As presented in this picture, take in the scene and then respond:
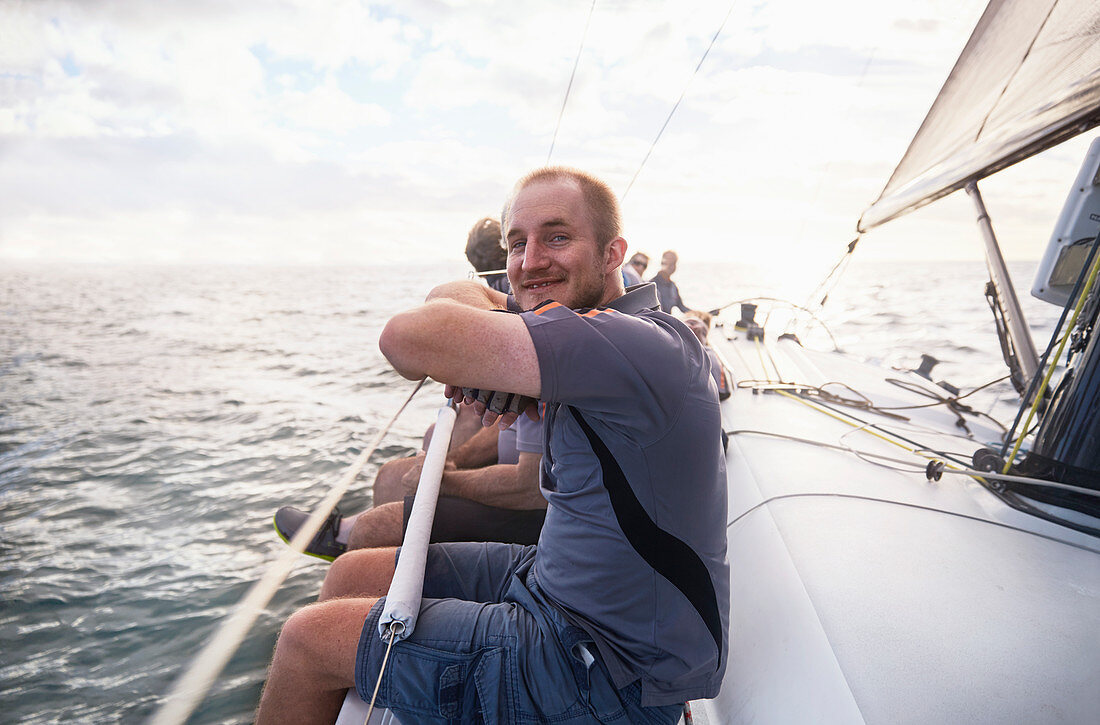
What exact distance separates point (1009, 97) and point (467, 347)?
3.80m

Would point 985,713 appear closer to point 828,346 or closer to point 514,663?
point 514,663

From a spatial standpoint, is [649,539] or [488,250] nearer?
[649,539]

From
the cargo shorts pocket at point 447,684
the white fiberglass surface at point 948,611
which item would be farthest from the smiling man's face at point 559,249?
the white fiberglass surface at point 948,611

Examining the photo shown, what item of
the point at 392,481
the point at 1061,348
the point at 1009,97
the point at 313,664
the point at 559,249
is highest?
the point at 1009,97

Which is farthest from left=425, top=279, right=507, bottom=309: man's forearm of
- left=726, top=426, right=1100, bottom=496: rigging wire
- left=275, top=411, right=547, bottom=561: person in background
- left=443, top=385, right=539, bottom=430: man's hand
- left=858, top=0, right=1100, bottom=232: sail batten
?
left=858, top=0, right=1100, bottom=232: sail batten

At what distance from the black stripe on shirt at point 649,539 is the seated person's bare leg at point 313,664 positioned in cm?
64

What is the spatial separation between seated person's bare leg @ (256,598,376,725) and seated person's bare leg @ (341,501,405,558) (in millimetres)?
895

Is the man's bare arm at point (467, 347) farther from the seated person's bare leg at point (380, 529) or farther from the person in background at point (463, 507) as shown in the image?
the seated person's bare leg at point (380, 529)

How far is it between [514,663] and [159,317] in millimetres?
18604

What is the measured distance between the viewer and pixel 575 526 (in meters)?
1.12

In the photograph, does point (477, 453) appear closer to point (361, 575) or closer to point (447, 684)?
point (361, 575)

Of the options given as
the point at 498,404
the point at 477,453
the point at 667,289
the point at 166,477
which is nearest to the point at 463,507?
the point at 477,453

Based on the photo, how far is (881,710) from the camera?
111 cm

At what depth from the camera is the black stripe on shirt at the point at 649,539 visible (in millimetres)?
1035
